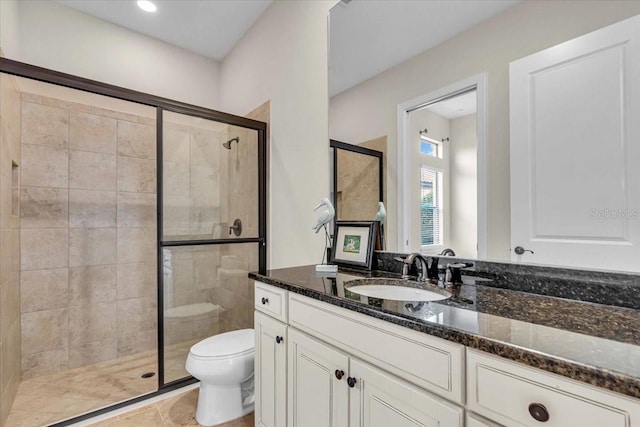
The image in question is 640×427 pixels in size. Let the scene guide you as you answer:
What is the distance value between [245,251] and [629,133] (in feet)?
7.12

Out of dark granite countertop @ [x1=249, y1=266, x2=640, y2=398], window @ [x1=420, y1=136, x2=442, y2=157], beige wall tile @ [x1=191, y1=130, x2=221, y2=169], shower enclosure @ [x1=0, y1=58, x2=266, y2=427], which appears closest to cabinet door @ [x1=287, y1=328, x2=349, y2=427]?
dark granite countertop @ [x1=249, y1=266, x2=640, y2=398]

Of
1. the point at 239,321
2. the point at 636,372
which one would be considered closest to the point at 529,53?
the point at 636,372

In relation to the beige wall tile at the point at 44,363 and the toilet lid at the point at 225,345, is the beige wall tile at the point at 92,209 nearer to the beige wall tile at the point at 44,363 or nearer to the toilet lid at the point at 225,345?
the beige wall tile at the point at 44,363

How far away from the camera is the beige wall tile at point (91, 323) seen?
2404 mm

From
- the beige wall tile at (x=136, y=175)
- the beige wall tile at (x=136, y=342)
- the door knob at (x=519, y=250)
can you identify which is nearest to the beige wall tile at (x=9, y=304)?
the beige wall tile at (x=136, y=342)

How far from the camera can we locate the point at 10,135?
1926mm

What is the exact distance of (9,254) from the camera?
187cm

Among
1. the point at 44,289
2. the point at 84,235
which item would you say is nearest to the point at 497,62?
the point at 84,235

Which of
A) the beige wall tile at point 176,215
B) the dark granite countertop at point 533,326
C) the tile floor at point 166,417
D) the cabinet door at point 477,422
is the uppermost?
the beige wall tile at point 176,215

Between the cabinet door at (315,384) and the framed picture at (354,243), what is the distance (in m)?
0.52

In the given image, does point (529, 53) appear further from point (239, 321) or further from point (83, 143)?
point (83, 143)

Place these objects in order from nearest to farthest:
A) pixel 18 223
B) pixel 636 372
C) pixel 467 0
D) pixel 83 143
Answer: pixel 636 372 → pixel 467 0 → pixel 18 223 → pixel 83 143

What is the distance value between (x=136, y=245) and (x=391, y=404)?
2.54 m

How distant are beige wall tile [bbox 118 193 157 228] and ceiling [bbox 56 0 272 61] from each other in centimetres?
140
